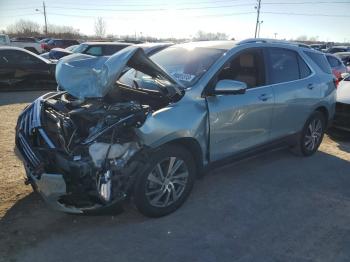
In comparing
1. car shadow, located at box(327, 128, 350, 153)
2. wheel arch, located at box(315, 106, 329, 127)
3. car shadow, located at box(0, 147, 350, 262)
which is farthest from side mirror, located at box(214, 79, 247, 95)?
car shadow, located at box(327, 128, 350, 153)

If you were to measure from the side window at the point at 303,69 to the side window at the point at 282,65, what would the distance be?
0.09 m

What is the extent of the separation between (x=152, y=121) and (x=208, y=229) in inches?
48.8

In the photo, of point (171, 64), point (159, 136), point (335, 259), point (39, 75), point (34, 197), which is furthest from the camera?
point (39, 75)

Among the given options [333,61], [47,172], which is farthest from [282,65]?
[333,61]

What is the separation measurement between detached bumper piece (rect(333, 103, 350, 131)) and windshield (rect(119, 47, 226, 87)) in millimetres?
4079

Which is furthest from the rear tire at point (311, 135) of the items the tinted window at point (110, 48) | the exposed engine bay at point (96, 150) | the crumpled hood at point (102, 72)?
the tinted window at point (110, 48)

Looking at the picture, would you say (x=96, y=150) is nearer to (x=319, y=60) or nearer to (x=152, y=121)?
(x=152, y=121)

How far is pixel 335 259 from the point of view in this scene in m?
3.49

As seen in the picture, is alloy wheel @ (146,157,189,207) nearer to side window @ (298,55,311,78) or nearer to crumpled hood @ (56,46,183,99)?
crumpled hood @ (56,46,183,99)

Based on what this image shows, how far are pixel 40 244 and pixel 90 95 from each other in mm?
1477

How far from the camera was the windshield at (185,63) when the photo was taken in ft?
14.4

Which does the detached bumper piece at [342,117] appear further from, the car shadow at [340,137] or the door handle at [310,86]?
the door handle at [310,86]

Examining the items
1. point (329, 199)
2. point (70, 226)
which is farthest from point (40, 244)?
point (329, 199)

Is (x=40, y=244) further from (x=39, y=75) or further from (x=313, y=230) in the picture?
(x=39, y=75)
